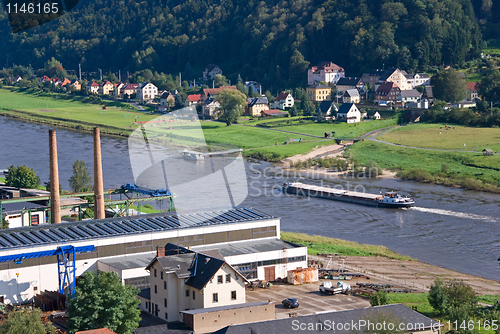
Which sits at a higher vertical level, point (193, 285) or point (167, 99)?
point (167, 99)

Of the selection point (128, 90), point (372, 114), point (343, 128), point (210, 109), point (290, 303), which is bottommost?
point (290, 303)

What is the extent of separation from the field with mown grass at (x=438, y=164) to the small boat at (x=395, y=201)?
315 inches

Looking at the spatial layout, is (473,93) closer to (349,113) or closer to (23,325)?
(349,113)

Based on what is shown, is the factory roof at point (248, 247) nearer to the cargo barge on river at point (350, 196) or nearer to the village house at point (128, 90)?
the cargo barge on river at point (350, 196)

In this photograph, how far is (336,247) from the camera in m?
38.1

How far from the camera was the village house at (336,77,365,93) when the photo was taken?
10200 centimetres

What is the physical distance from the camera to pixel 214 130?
270 ft

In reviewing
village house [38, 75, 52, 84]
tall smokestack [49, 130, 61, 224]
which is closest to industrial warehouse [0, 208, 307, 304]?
tall smokestack [49, 130, 61, 224]

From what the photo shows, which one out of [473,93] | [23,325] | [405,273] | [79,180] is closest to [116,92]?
[473,93]

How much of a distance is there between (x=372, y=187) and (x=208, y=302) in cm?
3357

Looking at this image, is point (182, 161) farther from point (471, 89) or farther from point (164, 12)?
point (164, 12)

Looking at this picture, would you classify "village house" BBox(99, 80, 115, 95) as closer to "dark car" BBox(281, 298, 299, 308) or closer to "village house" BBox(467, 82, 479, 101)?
"village house" BBox(467, 82, 479, 101)

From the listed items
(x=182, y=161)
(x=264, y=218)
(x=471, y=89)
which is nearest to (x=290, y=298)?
(x=264, y=218)

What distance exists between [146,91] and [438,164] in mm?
66521
